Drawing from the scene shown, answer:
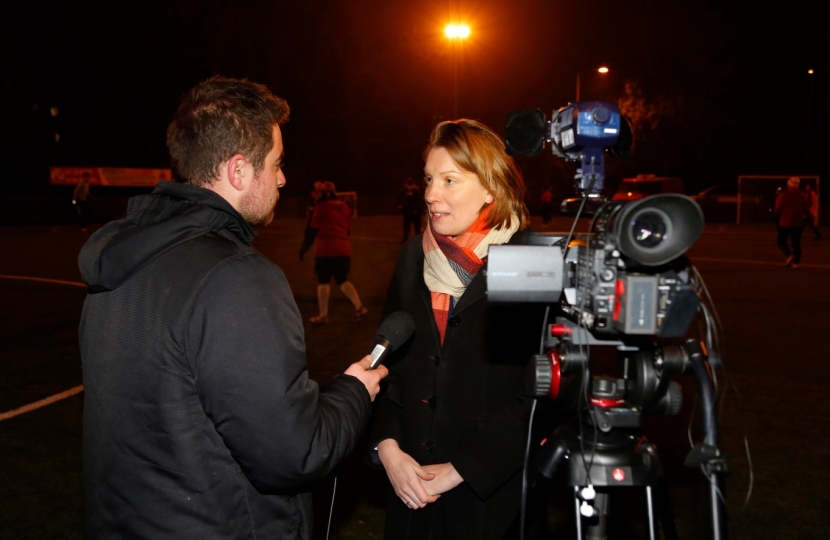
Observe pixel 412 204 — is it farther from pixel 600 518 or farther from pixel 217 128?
pixel 600 518

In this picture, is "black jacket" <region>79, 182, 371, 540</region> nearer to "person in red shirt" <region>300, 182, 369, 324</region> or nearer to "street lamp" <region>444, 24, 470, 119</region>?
"person in red shirt" <region>300, 182, 369, 324</region>

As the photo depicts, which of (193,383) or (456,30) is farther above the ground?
(456,30)

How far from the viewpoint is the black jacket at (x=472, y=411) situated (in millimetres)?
2561

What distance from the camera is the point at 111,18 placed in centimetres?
3472

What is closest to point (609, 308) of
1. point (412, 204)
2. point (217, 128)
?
point (217, 128)

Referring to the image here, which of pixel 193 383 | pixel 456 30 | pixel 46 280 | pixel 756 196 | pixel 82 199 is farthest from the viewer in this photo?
pixel 756 196

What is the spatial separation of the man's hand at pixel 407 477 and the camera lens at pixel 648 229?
129 centimetres

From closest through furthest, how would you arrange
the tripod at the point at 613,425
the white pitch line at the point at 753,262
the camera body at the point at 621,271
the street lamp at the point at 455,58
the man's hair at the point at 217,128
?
1. the camera body at the point at 621,271
2. the tripod at the point at 613,425
3. the man's hair at the point at 217,128
4. the white pitch line at the point at 753,262
5. the street lamp at the point at 455,58

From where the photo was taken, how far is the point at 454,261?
2.70 metres

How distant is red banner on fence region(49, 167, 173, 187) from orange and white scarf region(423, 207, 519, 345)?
3141cm

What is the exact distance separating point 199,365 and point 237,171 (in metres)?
0.55

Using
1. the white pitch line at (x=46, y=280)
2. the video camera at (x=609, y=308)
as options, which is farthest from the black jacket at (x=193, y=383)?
the white pitch line at (x=46, y=280)

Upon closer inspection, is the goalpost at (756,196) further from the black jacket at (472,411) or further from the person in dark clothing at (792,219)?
the black jacket at (472,411)

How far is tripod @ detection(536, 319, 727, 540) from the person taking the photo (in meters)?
1.75
